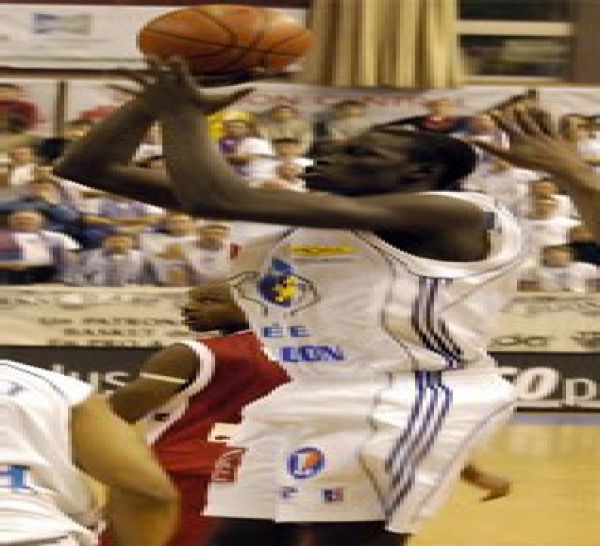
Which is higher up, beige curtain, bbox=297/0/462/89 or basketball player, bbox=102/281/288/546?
beige curtain, bbox=297/0/462/89

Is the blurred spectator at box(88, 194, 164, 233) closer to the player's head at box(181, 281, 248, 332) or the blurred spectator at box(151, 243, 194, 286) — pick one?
the blurred spectator at box(151, 243, 194, 286)

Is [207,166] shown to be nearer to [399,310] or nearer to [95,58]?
[399,310]

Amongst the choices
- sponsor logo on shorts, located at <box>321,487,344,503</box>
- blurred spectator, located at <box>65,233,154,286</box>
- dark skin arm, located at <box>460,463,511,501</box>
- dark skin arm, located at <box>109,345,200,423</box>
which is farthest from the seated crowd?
sponsor logo on shorts, located at <box>321,487,344,503</box>

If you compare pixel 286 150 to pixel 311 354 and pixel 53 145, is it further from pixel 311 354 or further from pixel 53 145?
pixel 311 354

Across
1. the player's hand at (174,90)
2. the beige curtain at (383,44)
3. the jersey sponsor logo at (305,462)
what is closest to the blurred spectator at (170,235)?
the beige curtain at (383,44)

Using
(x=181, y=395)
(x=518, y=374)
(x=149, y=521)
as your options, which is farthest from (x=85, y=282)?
(x=149, y=521)

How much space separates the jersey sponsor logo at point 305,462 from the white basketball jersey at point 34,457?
93cm

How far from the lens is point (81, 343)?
Answer: 30.4 ft

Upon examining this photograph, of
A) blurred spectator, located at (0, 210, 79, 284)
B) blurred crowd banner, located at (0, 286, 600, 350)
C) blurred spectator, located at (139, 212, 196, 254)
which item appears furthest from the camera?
blurred spectator, located at (139, 212, 196, 254)

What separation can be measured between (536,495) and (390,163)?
4625 millimetres

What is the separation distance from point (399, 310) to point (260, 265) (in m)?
0.30

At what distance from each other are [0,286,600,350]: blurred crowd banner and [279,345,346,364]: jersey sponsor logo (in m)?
5.74

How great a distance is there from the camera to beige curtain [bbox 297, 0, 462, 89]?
11766 millimetres

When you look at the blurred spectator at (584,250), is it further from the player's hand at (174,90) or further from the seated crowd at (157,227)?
the player's hand at (174,90)
